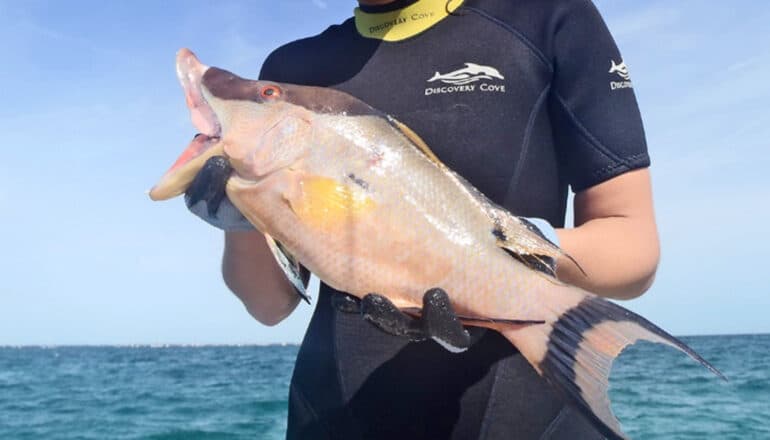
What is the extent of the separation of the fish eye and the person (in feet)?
1.25

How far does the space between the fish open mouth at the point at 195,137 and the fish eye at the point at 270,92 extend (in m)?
0.15

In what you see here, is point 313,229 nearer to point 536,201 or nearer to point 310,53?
point 536,201

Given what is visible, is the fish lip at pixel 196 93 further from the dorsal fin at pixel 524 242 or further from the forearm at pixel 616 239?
the forearm at pixel 616 239

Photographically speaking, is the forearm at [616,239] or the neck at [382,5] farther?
the neck at [382,5]

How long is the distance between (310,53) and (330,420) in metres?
1.33

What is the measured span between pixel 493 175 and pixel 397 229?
2.03 ft

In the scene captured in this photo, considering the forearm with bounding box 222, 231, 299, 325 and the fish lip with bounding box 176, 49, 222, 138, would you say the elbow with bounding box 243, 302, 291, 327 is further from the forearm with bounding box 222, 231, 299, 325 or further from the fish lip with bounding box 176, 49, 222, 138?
the fish lip with bounding box 176, 49, 222, 138

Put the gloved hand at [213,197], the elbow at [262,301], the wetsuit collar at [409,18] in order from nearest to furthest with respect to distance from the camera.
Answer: the gloved hand at [213,197]
the wetsuit collar at [409,18]
the elbow at [262,301]

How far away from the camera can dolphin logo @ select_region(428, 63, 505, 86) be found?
7.70ft

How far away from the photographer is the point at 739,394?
23.3m

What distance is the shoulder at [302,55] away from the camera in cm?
270

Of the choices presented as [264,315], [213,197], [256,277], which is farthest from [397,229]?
[264,315]

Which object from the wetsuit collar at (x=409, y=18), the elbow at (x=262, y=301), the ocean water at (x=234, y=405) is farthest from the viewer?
the ocean water at (x=234, y=405)

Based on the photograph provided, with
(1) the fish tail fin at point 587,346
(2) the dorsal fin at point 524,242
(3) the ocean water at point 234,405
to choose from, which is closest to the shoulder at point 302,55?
(2) the dorsal fin at point 524,242
